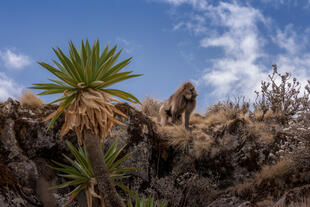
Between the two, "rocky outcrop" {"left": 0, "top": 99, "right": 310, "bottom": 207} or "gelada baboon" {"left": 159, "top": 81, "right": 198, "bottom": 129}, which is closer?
"rocky outcrop" {"left": 0, "top": 99, "right": 310, "bottom": 207}

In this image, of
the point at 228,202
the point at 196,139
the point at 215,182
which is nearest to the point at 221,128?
the point at 196,139

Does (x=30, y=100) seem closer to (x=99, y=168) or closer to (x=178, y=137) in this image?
(x=178, y=137)

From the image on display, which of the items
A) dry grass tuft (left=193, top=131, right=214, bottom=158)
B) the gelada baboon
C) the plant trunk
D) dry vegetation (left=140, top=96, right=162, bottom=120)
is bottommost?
the plant trunk

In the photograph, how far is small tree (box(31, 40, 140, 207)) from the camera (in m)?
3.75

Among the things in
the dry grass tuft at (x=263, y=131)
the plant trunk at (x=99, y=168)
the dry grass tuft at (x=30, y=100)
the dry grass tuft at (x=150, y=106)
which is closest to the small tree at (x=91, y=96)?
the plant trunk at (x=99, y=168)

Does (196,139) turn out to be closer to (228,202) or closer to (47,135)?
(228,202)

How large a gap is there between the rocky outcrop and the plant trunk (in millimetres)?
1552

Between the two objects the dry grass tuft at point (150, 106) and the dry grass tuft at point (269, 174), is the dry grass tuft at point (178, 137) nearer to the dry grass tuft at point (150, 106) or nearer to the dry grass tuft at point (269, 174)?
the dry grass tuft at point (269, 174)

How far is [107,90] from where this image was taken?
405cm

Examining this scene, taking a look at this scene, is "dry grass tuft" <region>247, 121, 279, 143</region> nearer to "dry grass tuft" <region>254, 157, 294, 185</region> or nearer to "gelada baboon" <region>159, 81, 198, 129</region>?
"dry grass tuft" <region>254, 157, 294, 185</region>

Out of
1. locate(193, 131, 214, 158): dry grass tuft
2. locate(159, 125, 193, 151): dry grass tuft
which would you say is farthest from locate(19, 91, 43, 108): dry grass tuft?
locate(193, 131, 214, 158): dry grass tuft

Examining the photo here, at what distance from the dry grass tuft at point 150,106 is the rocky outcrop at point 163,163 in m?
6.06

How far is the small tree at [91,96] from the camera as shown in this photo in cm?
375

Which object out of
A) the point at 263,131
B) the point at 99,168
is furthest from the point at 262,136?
the point at 99,168
